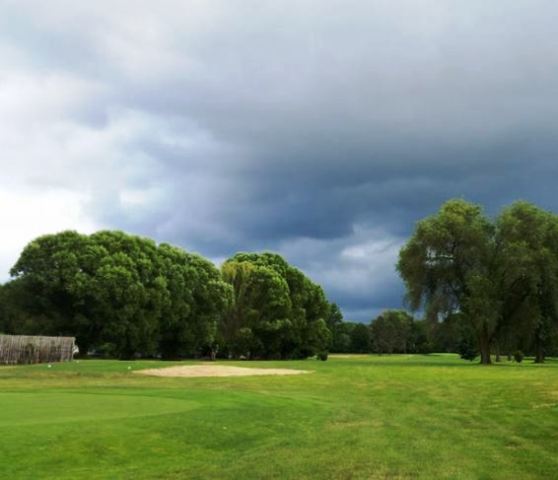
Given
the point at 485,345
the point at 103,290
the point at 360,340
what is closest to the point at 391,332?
the point at 360,340

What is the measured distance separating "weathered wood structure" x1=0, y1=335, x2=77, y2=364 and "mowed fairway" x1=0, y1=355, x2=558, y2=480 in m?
28.7

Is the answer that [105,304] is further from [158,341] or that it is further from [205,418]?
[205,418]

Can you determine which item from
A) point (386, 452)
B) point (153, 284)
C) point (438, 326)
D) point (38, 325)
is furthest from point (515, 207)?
point (386, 452)

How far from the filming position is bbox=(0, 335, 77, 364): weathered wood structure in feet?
160

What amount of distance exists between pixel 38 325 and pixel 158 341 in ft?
46.4

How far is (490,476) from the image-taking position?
11.8m

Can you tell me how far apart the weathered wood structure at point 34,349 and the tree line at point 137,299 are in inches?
324

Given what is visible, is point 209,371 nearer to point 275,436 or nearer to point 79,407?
point 79,407

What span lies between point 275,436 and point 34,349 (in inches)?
1544

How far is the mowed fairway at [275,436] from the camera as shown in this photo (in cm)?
1212

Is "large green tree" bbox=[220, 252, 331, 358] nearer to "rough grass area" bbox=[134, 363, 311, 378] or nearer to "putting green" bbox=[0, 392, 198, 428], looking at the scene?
"rough grass area" bbox=[134, 363, 311, 378]

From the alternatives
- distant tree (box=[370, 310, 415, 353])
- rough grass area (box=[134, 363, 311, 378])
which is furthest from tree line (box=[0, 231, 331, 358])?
distant tree (box=[370, 310, 415, 353])

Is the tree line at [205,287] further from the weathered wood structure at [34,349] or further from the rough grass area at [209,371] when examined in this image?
the rough grass area at [209,371]

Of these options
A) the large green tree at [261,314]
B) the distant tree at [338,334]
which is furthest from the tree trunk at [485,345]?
the distant tree at [338,334]
